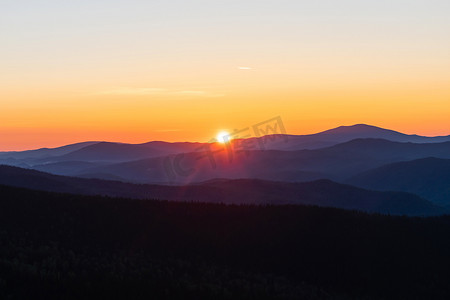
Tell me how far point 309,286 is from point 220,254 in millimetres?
5172

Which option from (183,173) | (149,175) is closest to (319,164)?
(183,173)

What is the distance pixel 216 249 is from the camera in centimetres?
2528

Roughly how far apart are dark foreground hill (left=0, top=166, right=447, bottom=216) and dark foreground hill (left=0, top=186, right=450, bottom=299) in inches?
1143

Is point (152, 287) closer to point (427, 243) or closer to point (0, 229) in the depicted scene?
point (0, 229)

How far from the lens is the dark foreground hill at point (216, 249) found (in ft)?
56.4

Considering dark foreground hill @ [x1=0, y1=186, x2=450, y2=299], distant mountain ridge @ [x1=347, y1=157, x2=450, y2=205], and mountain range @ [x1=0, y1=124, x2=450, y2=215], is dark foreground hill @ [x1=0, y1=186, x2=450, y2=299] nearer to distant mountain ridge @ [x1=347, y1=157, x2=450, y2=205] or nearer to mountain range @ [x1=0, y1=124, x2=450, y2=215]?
mountain range @ [x1=0, y1=124, x2=450, y2=215]

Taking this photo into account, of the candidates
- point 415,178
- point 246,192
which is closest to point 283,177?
point 415,178

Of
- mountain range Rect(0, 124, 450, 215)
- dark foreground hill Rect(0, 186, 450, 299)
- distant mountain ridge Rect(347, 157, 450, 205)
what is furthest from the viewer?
distant mountain ridge Rect(347, 157, 450, 205)

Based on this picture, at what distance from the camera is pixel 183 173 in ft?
568

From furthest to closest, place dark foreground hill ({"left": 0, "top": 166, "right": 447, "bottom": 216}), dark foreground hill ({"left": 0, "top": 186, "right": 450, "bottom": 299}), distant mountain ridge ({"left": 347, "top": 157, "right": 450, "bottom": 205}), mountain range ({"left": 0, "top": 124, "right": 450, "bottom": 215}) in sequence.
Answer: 1. distant mountain ridge ({"left": 347, "top": 157, "right": 450, "bottom": 205})
2. mountain range ({"left": 0, "top": 124, "right": 450, "bottom": 215})
3. dark foreground hill ({"left": 0, "top": 166, "right": 447, "bottom": 216})
4. dark foreground hill ({"left": 0, "top": 186, "right": 450, "bottom": 299})

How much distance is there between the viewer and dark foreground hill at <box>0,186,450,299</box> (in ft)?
56.4

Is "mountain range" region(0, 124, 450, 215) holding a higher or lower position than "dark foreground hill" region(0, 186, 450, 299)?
higher

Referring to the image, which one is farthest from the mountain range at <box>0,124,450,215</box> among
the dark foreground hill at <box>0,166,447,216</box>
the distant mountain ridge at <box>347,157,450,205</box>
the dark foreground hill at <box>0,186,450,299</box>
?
the dark foreground hill at <box>0,186,450,299</box>

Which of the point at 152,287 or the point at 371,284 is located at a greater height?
the point at 152,287
